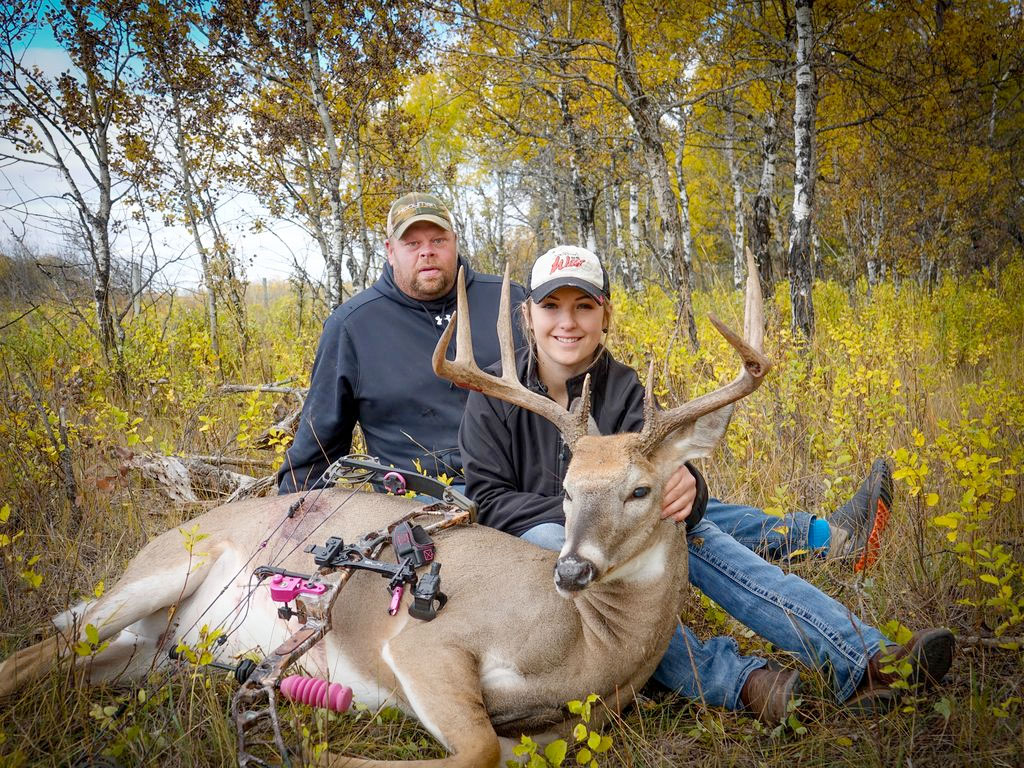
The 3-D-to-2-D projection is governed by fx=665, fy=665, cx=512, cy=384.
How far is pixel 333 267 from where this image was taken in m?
7.39

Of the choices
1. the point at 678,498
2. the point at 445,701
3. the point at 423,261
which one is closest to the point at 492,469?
the point at 678,498

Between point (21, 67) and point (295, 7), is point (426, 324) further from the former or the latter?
point (21, 67)

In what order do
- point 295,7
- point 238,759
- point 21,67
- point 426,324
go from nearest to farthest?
1. point 238,759
2. point 426,324
3. point 21,67
4. point 295,7

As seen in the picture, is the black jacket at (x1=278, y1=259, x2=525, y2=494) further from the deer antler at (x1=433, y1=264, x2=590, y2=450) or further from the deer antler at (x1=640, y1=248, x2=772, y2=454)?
the deer antler at (x1=640, y1=248, x2=772, y2=454)

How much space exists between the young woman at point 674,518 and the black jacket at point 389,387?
87 cm

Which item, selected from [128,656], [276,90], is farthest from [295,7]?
[128,656]

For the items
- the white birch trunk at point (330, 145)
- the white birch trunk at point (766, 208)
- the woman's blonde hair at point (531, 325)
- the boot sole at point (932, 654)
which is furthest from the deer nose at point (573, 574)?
the white birch trunk at point (766, 208)

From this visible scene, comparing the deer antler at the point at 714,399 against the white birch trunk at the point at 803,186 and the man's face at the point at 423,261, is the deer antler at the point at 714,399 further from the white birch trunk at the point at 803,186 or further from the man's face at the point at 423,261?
the white birch trunk at the point at 803,186

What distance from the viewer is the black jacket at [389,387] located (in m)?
4.32

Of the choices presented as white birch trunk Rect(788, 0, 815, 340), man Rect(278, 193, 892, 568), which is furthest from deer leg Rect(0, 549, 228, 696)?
white birch trunk Rect(788, 0, 815, 340)

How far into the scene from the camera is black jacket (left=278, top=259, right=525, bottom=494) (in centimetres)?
432

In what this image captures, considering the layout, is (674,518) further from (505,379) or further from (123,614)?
(123,614)

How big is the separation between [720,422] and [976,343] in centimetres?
629

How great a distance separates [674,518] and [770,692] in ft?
2.40
